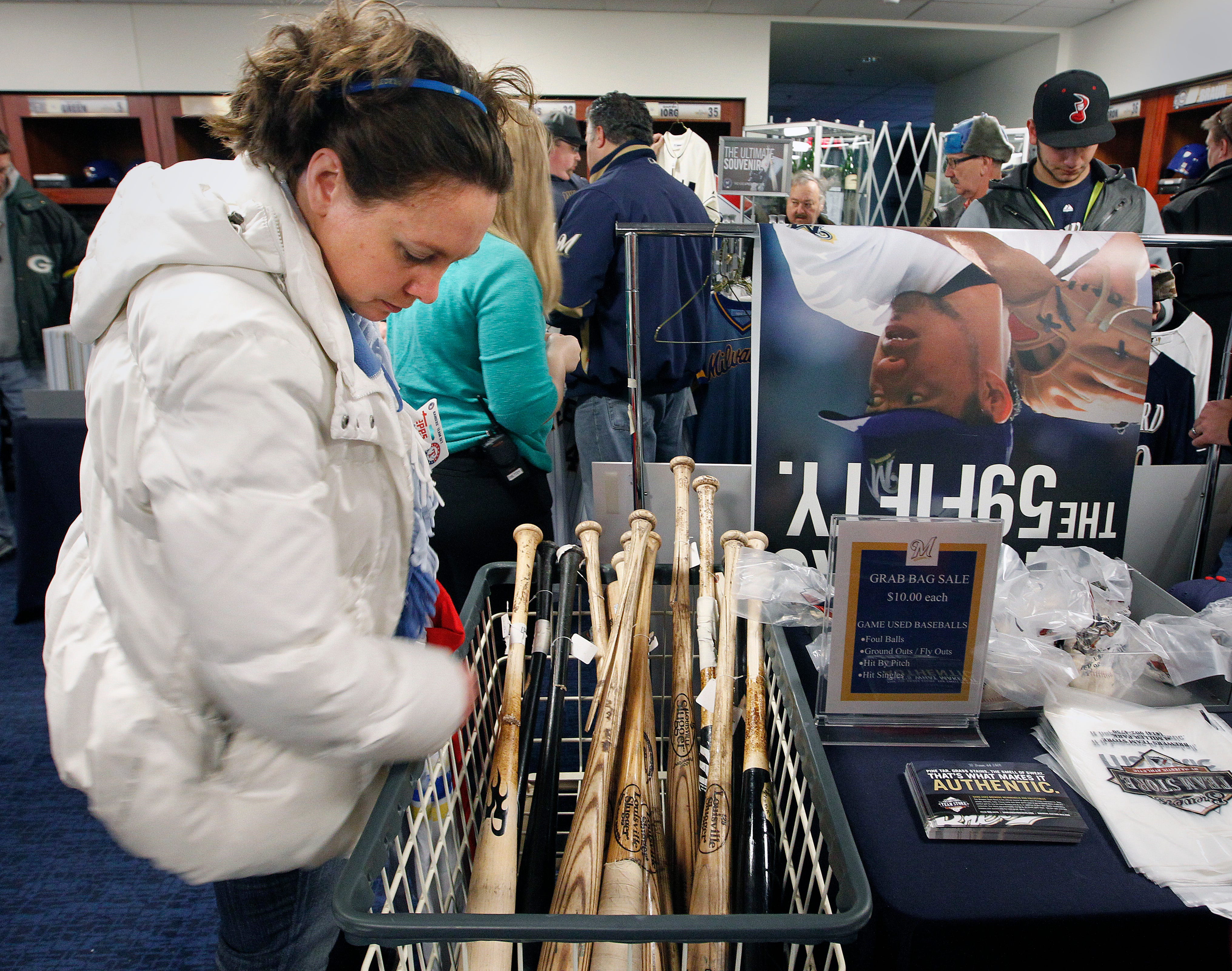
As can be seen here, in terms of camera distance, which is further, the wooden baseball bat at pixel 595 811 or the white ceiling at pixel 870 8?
the white ceiling at pixel 870 8

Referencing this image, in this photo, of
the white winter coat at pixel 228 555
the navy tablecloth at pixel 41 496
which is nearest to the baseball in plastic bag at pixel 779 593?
the white winter coat at pixel 228 555

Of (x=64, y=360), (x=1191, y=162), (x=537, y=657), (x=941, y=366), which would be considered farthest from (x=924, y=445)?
(x=1191, y=162)

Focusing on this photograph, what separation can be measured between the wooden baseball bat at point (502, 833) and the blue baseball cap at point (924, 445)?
70 cm

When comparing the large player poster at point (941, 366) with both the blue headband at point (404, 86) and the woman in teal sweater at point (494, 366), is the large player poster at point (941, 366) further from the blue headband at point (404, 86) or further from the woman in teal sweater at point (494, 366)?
the blue headband at point (404, 86)

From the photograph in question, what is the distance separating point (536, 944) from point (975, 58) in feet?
34.5

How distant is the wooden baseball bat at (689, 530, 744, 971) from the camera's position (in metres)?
0.77

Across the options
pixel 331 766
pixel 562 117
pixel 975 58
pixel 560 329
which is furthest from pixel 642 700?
pixel 975 58

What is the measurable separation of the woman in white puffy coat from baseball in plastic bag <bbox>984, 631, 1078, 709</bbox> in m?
0.73

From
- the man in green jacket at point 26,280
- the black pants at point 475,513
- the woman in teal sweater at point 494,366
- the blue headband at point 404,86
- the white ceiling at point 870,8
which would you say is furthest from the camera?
the white ceiling at point 870,8

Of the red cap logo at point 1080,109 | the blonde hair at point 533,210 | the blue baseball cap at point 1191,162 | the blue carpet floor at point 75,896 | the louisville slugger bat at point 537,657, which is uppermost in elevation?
the blue baseball cap at point 1191,162

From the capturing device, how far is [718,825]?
855 millimetres

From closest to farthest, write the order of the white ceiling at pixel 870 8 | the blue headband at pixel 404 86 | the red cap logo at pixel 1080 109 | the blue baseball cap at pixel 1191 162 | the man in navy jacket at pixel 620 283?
the blue headband at pixel 404 86
the red cap logo at pixel 1080 109
the man in navy jacket at pixel 620 283
the blue baseball cap at pixel 1191 162
the white ceiling at pixel 870 8

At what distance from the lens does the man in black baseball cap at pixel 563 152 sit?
3785mm

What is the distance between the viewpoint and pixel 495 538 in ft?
6.01
